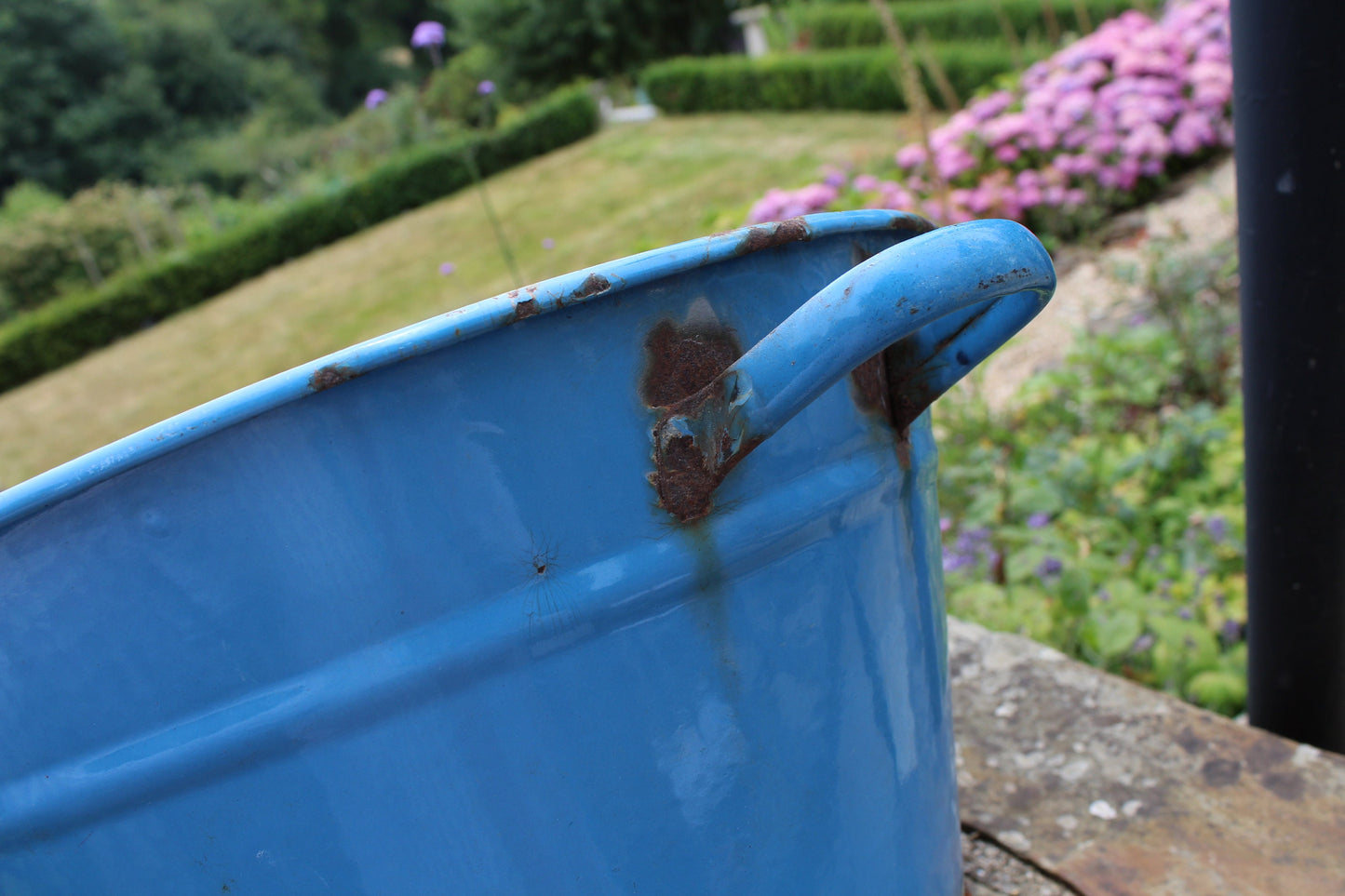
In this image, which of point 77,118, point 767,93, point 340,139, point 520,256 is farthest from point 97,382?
point 77,118

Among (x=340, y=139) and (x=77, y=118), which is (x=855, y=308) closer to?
(x=340, y=139)

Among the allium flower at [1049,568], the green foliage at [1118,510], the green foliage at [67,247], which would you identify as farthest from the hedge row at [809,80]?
the allium flower at [1049,568]

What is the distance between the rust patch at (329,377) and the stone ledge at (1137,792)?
3.09ft

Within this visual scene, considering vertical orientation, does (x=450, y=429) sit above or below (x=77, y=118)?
below

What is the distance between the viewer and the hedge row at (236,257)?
14141mm

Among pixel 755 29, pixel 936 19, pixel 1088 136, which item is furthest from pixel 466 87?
pixel 1088 136

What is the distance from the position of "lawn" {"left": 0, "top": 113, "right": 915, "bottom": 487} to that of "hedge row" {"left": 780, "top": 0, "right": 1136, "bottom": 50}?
189cm

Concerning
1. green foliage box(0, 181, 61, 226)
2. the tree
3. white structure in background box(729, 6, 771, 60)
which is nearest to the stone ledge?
white structure in background box(729, 6, 771, 60)

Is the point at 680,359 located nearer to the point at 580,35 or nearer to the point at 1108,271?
the point at 1108,271

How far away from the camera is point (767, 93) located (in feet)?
48.3

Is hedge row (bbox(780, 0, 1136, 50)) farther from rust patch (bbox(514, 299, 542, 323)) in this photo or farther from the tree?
the tree

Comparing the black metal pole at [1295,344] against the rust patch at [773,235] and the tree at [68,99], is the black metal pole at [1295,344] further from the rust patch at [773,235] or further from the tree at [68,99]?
the tree at [68,99]

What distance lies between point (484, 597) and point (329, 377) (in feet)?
0.56

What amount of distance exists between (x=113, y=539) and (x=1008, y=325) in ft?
2.06
